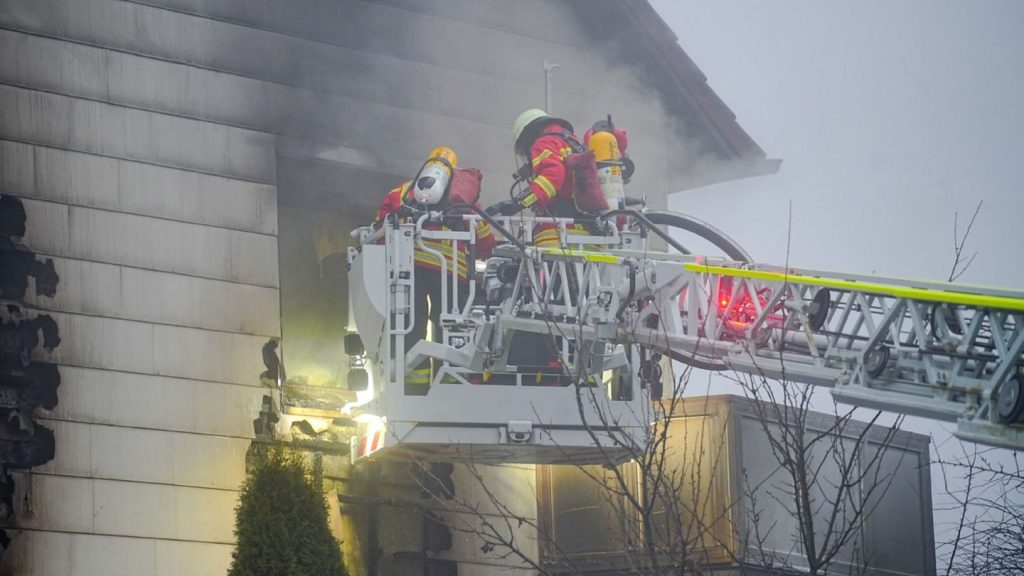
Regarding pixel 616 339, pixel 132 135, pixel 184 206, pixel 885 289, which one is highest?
pixel 132 135

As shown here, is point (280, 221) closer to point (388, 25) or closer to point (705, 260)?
point (388, 25)

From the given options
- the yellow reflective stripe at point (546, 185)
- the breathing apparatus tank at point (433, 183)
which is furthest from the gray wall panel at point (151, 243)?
the yellow reflective stripe at point (546, 185)

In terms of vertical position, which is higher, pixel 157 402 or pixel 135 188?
pixel 135 188

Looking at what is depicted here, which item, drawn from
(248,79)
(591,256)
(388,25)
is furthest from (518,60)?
(591,256)

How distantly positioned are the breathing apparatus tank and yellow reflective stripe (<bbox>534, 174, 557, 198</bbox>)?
70 cm

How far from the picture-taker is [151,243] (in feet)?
37.0

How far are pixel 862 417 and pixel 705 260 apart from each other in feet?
35.2

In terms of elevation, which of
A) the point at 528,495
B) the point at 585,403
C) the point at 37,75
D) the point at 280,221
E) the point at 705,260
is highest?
the point at 37,75

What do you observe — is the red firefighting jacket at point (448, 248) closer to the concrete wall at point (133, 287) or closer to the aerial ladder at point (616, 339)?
the aerial ladder at point (616, 339)

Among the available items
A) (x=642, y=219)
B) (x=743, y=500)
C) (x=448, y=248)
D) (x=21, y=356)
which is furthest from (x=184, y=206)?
(x=743, y=500)

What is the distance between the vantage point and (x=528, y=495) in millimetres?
12164

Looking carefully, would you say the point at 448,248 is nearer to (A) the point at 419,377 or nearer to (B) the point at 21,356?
(A) the point at 419,377

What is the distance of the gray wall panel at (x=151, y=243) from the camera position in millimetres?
10859

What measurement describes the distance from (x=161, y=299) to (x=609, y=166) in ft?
11.5
